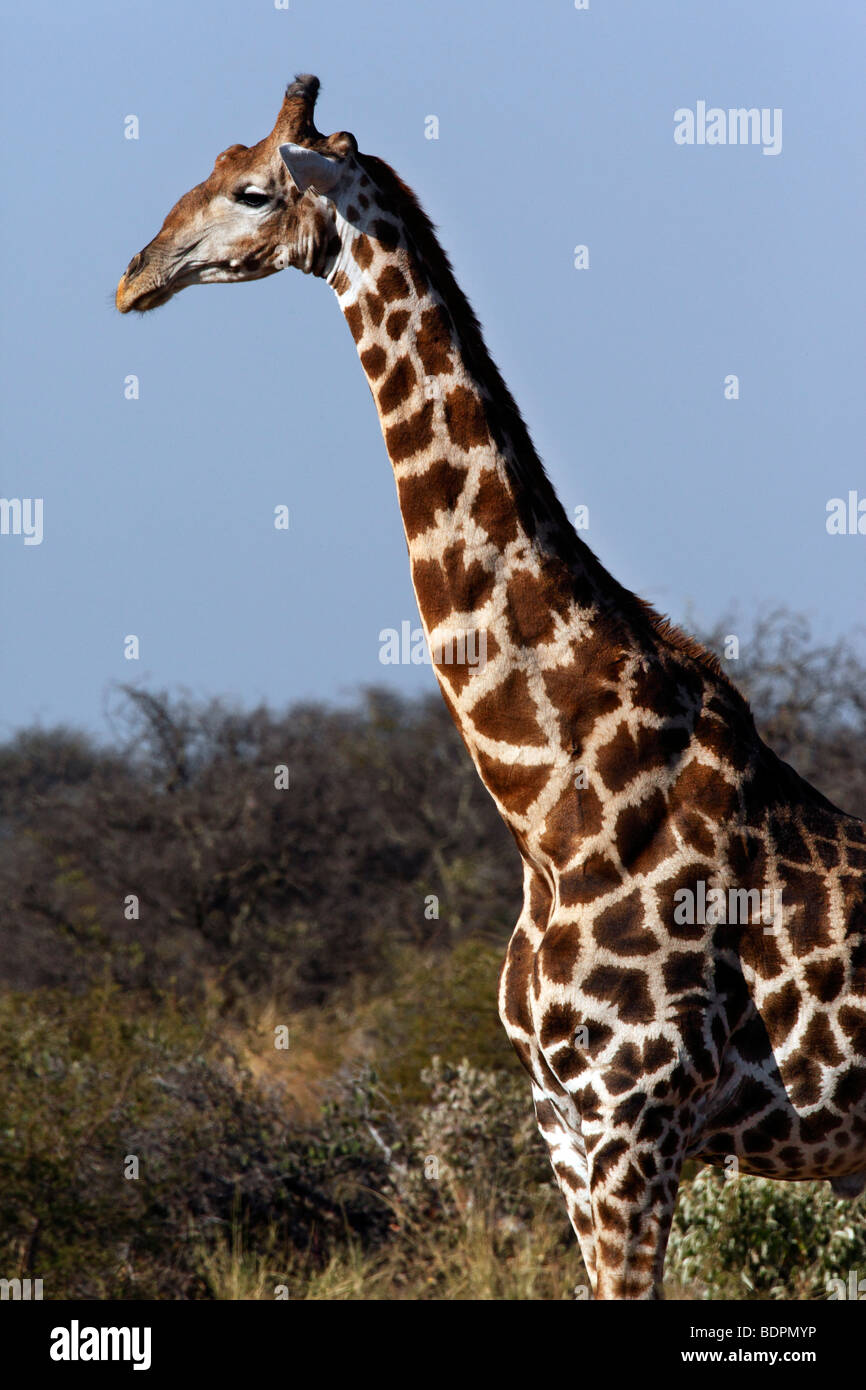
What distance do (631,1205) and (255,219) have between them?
301 centimetres

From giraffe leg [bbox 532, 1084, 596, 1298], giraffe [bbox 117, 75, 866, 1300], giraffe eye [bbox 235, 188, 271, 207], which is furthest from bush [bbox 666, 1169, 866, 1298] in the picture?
giraffe eye [bbox 235, 188, 271, 207]

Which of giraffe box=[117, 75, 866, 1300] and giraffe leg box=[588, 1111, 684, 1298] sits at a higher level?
giraffe box=[117, 75, 866, 1300]

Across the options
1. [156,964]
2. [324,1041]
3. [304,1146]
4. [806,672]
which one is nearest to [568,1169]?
[304,1146]

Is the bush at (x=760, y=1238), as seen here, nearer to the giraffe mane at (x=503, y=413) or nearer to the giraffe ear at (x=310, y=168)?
the giraffe mane at (x=503, y=413)

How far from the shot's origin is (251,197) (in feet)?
13.8

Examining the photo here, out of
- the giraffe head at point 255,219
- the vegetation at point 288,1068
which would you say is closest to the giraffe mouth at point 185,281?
the giraffe head at point 255,219

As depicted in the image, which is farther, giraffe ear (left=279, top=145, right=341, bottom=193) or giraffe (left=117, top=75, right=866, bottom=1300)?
giraffe ear (left=279, top=145, right=341, bottom=193)

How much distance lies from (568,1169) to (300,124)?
10.4ft

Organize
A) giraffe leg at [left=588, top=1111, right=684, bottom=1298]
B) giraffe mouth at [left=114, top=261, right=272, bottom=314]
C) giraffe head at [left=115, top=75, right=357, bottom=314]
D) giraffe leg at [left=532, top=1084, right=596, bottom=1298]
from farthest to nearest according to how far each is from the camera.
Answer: giraffe mouth at [left=114, top=261, right=272, bottom=314], giraffe head at [left=115, top=75, right=357, bottom=314], giraffe leg at [left=532, top=1084, right=596, bottom=1298], giraffe leg at [left=588, top=1111, right=684, bottom=1298]

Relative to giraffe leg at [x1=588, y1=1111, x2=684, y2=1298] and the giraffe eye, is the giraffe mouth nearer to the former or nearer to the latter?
the giraffe eye

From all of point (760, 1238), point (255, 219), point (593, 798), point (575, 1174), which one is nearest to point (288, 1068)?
point (760, 1238)

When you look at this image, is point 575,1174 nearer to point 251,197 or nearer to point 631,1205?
point 631,1205

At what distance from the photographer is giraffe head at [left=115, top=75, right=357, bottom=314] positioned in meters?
4.16

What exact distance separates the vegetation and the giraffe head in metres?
4.30
